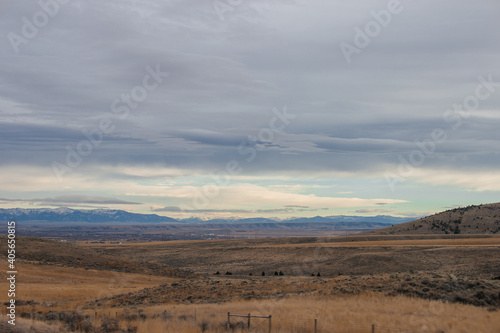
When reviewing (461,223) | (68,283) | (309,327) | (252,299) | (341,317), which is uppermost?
(461,223)

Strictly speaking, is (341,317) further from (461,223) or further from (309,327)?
(461,223)

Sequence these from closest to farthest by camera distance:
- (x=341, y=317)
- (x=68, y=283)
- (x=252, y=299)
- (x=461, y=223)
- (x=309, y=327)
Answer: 1. (x=309, y=327)
2. (x=341, y=317)
3. (x=252, y=299)
4. (x=68, y=283)
5. (x=461, y=223)

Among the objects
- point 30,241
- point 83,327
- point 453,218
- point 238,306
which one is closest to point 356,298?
point 238,306

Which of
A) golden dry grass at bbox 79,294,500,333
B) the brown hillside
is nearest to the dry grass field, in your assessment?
golden dry grass at bbox 79,294,500,333

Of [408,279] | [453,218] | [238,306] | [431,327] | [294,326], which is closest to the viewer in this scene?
[431,327]

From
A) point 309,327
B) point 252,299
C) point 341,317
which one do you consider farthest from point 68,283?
point 341,317

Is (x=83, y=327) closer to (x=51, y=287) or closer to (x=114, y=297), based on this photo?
(x=114, y=297)

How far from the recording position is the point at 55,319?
26.1 metres

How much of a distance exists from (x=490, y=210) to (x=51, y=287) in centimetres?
13874

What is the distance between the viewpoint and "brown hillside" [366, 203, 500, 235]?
430 feet

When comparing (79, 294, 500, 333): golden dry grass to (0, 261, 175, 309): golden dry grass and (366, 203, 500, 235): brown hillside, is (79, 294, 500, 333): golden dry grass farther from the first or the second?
(366, 203, 500, 235): brown hillside

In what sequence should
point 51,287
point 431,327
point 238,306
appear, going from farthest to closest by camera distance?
point 51,287
point 238,306
point 431,327

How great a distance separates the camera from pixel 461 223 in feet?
453

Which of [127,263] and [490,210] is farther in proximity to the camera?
[490,210]
